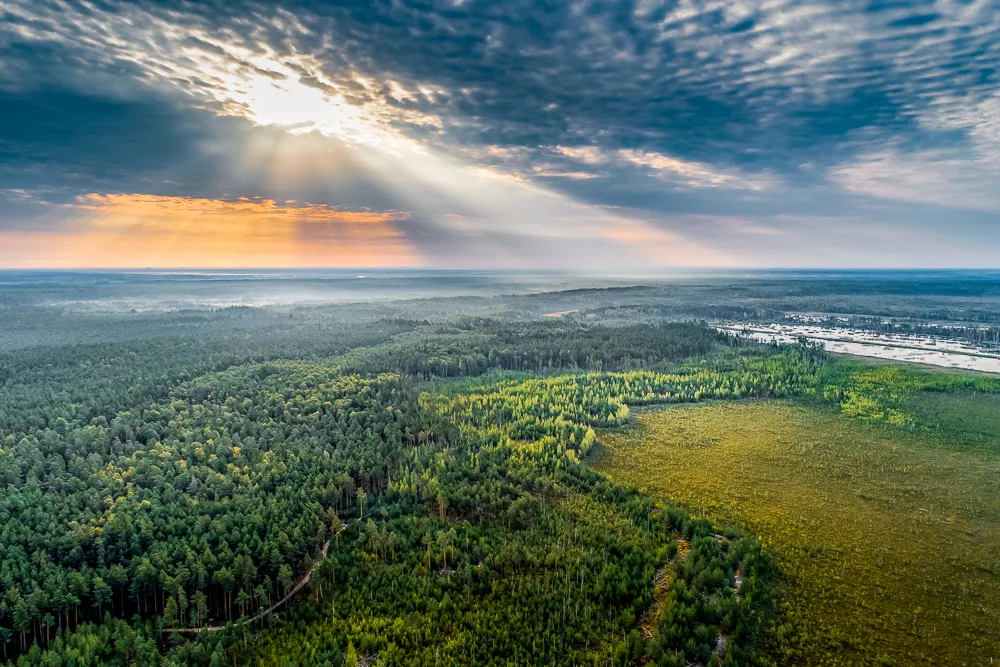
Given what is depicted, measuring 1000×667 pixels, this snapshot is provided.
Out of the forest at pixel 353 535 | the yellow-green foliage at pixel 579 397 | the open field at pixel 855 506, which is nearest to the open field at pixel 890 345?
the yellow-green foliage at pixel 579 397

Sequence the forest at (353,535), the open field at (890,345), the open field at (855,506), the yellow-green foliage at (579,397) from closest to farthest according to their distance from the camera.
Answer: the forest at (353,535) < the open field at (855,506) < the yellow-green foliage at (579,397) < the open field at (890,345)

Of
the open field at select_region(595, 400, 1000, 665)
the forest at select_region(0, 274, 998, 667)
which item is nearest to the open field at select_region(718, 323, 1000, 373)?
the open field at select_region(595, 400, 1000, 665)

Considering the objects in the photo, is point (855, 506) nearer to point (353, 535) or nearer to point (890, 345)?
point (353, 535)

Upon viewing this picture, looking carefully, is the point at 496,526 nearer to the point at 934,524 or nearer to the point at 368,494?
the point at 368,494

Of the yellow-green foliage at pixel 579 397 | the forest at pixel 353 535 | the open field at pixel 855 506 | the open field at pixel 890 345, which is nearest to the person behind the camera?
the forest at pixel 353 535

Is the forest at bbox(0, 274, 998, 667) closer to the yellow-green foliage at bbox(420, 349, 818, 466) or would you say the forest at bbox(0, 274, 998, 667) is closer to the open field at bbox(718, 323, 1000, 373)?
the yellow-green foliage at bbox(420, 349, 818, 466)

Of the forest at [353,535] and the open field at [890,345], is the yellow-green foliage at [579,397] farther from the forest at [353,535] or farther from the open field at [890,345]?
the open field at [890,345]
